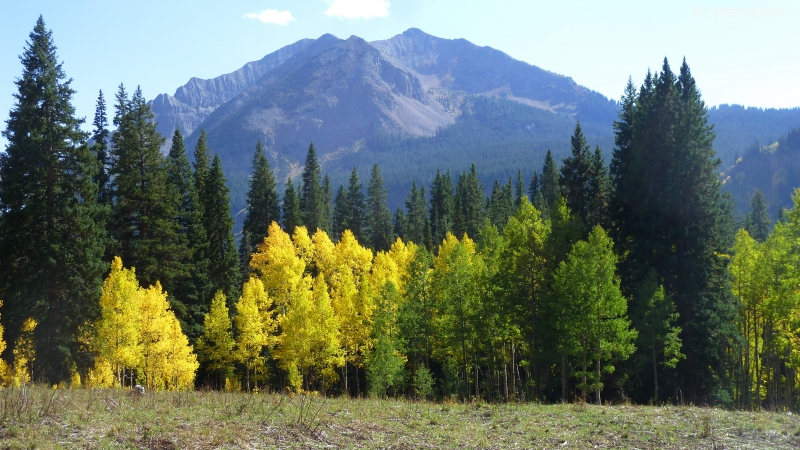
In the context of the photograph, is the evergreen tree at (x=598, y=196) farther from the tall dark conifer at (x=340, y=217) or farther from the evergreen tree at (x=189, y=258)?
the tall dark conifer at (x=340, y=217)

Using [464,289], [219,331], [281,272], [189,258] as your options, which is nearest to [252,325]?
[219,331]

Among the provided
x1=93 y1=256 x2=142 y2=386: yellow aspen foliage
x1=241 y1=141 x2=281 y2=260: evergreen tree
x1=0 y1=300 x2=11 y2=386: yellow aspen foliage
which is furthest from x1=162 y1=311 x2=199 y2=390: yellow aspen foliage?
x1=241 y1=141 x2=281 y2=260: evergreen tree

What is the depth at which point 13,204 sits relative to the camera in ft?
106

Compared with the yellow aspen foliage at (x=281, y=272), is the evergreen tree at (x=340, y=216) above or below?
above

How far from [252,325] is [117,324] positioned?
411 inches

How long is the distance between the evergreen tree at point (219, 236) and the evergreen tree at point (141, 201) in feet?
26.3

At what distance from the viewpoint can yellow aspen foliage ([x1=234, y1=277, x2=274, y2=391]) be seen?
138ft

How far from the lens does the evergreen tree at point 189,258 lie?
4428cm

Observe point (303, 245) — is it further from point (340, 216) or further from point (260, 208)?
point (340, 216)

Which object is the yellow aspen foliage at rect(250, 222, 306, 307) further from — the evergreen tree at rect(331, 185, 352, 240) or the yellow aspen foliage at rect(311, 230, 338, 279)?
the evergreen tree at rect(331, 185, 352, 240)

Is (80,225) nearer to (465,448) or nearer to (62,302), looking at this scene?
(62,302)

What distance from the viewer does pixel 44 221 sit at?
3241cm

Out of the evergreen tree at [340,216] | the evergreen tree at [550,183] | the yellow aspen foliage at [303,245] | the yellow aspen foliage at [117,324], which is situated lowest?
the yellow aspen foliage at [117,324]

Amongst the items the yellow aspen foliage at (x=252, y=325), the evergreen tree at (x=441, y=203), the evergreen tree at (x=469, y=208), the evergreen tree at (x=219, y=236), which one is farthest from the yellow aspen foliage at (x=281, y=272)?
the evergreen tree at (x=441, y=203)
